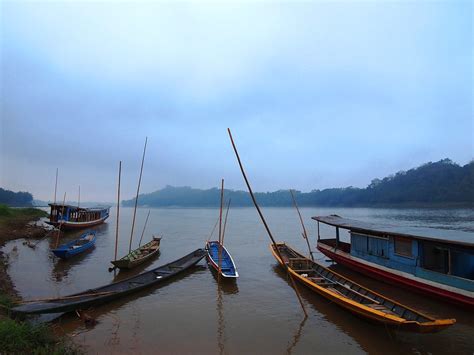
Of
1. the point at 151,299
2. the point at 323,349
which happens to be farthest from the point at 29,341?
the point at 323,349

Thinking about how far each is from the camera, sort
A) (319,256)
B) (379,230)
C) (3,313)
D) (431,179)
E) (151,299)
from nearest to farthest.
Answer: (3,313)
(151,299)
(379,230)
(319,256)
(431,179)

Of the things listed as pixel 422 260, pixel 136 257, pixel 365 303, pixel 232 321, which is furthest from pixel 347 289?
pixel 136 257

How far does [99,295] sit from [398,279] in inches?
465

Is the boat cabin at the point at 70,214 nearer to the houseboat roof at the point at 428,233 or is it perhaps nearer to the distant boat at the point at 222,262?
the distant boat at the point at 222,262

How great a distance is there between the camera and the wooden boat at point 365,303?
7777 millimetres

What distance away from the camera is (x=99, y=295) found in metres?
11.2

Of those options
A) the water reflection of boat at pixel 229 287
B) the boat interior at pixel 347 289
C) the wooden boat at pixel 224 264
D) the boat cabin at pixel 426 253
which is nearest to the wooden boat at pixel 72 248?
the wooden boat at pixel 224 264

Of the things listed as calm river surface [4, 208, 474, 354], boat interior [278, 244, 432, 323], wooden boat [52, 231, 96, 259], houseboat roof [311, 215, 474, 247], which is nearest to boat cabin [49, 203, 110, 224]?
wooden boat [52, 231, 96, 259]

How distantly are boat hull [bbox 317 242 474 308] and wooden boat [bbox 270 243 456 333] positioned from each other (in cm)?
247

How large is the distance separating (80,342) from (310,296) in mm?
8517

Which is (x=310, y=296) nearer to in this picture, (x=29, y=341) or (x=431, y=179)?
(x=29, y=341)

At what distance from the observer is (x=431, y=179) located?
100m

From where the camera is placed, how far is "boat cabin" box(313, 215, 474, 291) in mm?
10828

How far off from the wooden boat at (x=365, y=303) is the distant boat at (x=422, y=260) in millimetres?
2578
